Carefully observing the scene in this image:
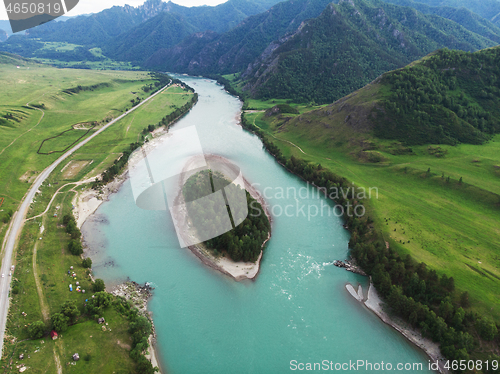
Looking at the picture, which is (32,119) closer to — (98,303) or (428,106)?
(98,303)

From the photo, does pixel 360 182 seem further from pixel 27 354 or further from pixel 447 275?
pixel 27 354

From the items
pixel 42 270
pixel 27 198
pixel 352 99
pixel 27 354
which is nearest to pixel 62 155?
pixel 27 198

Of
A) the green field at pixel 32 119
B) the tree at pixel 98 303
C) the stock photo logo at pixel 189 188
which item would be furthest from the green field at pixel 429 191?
the green field at pixel 32 119

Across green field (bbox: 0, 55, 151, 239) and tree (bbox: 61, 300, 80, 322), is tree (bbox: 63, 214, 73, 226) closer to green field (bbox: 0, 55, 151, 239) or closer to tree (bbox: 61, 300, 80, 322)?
green field (bbox: 0, 55, 151, 239)

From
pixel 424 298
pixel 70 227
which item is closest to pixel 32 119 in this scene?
pixel 70 227

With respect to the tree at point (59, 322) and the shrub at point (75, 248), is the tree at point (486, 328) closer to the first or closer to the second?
the tree at point (59, 322)
